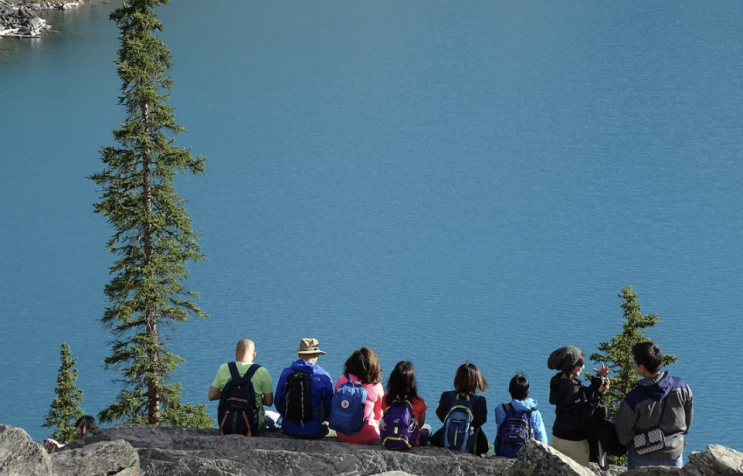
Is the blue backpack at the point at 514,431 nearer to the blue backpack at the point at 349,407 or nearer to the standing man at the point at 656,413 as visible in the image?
the standing man at the point at 656,413

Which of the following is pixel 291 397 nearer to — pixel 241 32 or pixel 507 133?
pixel 507 133

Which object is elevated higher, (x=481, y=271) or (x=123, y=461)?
(x=481, y=271)

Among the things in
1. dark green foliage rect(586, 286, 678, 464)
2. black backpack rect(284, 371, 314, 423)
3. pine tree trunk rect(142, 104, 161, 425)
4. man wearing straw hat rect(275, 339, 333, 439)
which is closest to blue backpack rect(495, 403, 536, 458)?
man wearing straw hat rect(275, 339, 333, 439)

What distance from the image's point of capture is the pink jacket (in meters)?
8.83

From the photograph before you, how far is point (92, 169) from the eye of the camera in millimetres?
49000

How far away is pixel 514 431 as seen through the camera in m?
8.37

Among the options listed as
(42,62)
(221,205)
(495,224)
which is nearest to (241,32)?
(42,62)

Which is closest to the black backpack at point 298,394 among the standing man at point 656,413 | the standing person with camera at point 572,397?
the standing person with camera at point 572,397

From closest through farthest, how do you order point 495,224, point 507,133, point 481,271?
point 481,271
point 495,224
point 507,133

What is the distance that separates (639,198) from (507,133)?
10222 mm

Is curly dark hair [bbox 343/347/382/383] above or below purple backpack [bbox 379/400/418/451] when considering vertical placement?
above

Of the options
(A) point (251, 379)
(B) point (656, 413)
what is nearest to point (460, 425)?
(B) point (656, 413)

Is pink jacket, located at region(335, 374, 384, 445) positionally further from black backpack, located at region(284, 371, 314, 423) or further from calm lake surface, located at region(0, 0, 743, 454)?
calm lake surface, located at region(0, 0, 743, 454)

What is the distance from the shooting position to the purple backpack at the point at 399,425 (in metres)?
8.70
